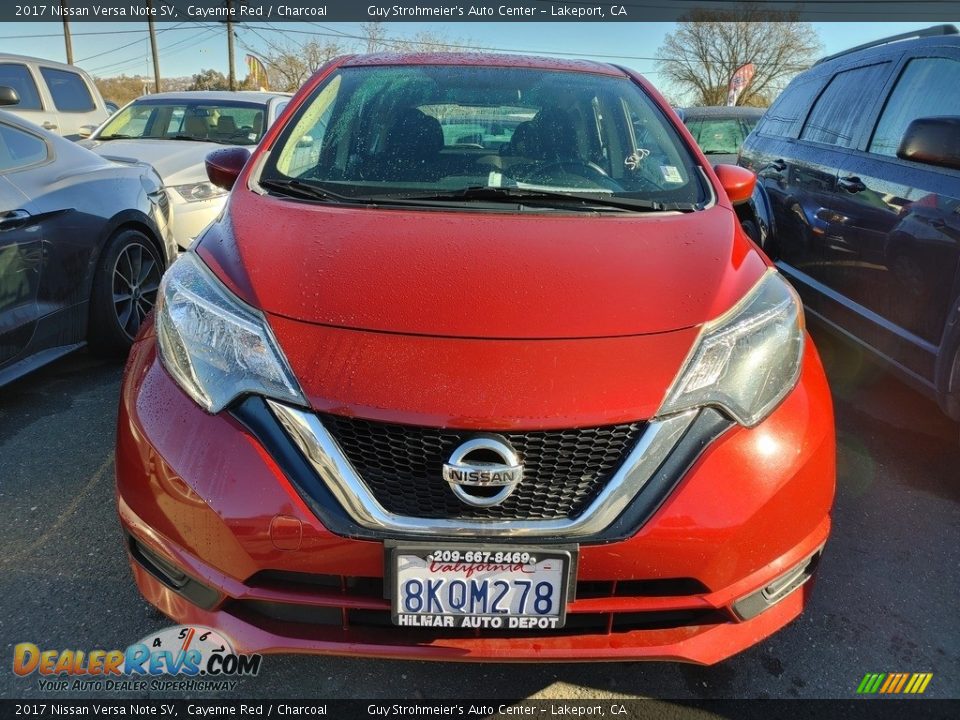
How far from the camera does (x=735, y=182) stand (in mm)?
2535

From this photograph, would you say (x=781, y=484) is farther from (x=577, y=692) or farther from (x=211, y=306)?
(x=211, y=306)

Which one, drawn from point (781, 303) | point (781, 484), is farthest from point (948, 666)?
point (781, 303)

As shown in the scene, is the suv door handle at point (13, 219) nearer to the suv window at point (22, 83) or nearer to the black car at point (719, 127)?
the suv window at point (22, 83)

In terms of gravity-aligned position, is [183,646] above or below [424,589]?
below

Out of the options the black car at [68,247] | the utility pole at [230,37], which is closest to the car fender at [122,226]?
the black car at [68,247]

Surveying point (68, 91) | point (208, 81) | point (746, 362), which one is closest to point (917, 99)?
point (746, 362)

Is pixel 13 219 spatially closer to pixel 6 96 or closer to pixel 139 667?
pixel 6 96

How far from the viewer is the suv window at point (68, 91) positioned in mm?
8320

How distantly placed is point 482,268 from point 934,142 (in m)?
2.00

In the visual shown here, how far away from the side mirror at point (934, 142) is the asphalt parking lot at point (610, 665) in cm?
123

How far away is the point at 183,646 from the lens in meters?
1.79

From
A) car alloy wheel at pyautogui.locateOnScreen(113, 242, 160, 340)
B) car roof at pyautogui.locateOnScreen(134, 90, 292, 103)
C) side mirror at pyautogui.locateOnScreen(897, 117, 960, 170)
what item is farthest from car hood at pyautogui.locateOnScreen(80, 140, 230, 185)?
side mirror at pyautogui.locateOnScreen(897, 117, 960, 170)

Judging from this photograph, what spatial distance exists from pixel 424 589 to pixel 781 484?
779mm

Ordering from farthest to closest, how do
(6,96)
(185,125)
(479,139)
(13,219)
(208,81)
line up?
(208,81), (185,125), (6,96), (13,219), (479,139)
